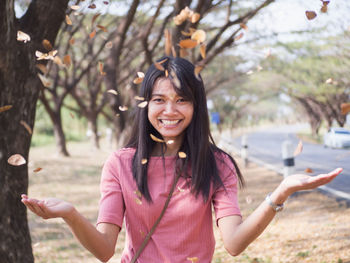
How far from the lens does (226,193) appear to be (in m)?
1.98

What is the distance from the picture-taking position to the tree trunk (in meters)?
3.37

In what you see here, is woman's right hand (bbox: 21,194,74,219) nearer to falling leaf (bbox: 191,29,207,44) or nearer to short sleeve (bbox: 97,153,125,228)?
short sleeve (bbox: 97,153,125,228)

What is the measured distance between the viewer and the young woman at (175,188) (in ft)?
6.16

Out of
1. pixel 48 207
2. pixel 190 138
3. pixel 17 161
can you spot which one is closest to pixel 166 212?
pixel 190 138

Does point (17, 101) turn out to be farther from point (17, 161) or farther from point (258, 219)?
point (258, 219)

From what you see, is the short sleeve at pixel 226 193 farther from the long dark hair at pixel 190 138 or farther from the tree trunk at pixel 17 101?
the tree trunk at pixel 17 101

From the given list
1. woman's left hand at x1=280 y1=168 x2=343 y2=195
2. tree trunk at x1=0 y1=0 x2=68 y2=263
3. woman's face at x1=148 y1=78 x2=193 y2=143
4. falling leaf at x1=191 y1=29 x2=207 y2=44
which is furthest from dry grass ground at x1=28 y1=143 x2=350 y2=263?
falling leaf at x1=191 y1=29 x2=207 y2=44

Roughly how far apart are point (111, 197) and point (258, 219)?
0.64 metres

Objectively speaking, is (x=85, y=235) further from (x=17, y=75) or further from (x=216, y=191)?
(x=17, y=75)

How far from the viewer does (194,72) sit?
2021 millimetres

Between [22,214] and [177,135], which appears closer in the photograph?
[177,135]

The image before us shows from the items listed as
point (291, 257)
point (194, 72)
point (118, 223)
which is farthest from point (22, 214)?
point (291, 257)

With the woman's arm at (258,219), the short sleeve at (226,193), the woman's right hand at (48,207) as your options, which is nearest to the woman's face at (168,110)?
the short sleeve at (226,193)

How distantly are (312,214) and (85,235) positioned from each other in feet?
17.0
